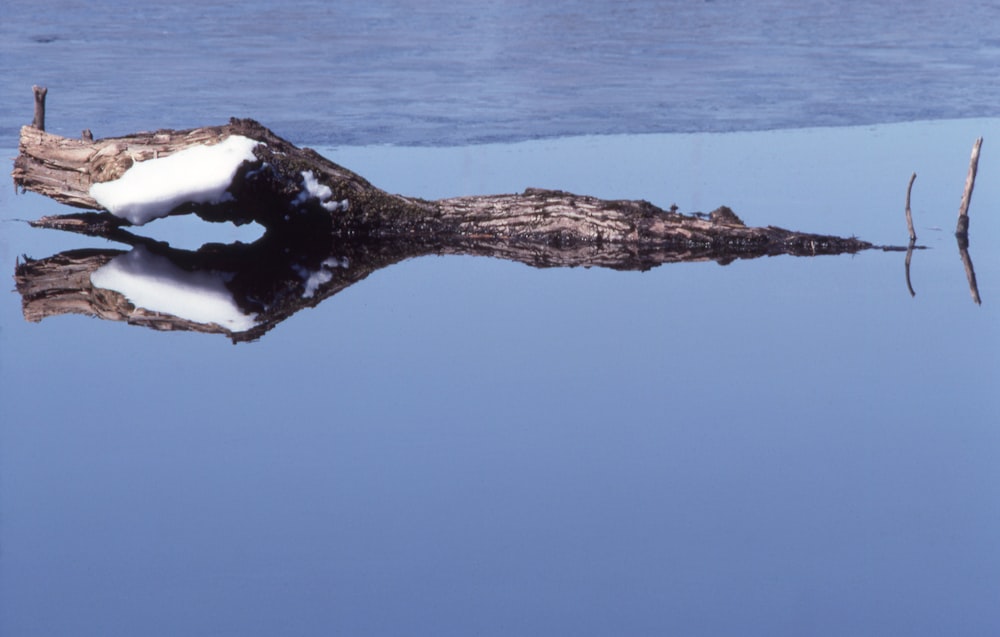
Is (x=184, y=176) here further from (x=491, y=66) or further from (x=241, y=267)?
(x=491, y=66)

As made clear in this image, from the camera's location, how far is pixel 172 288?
10.3m

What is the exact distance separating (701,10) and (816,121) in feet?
38.6

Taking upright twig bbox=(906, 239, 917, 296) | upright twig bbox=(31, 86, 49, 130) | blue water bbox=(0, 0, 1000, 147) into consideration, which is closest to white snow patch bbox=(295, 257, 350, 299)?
upright twig bbox=(31, 86, 49, 130)

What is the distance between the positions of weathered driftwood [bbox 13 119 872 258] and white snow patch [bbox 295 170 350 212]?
28 millimetres

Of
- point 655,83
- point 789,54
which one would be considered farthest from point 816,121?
point 789,54

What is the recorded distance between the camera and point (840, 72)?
21891 millimetres

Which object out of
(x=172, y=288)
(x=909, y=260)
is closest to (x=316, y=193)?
(x=172, y=288)

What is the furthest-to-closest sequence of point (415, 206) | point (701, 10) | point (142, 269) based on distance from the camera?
point (701, 10)
point (415, 206)
point (142, 269)

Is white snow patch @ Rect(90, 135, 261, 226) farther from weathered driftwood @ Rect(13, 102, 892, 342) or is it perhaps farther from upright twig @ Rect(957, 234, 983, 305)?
upright twig @ Rect(957, 234, 983, 305)

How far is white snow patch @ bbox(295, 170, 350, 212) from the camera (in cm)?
1150

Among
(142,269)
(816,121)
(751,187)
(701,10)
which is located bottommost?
(142,269)

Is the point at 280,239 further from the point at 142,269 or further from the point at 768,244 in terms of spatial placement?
the point at 768,244

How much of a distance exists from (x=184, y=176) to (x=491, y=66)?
11.7 meters

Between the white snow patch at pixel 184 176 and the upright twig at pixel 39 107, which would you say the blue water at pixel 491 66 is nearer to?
the upright twig at pixel 39 107
